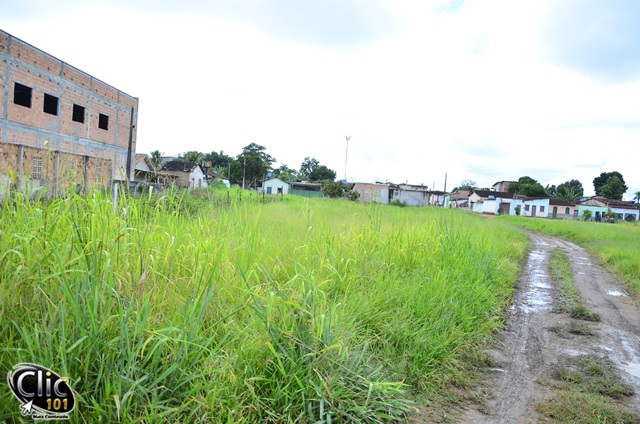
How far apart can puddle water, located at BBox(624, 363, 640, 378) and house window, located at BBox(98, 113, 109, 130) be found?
2885cm

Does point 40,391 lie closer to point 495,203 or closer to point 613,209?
point 495,203

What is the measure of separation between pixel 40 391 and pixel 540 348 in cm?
468

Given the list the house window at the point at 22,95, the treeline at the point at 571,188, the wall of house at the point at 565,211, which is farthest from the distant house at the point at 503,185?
the house window at the point at 22,95

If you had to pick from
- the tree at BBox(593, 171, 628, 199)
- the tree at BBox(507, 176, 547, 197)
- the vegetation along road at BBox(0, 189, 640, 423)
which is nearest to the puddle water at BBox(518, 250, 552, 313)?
the vegetation along road at BBox(0, 189, 640, 423)

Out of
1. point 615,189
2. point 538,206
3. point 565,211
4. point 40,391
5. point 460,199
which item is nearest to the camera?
point 40,391

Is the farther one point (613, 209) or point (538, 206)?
point (613, 209)

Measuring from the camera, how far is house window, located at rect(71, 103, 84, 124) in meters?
24.2

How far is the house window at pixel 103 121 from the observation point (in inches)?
1036

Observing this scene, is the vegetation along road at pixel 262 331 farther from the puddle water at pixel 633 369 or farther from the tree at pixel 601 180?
the tree at pixel 601 180

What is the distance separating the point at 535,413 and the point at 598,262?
11.5 metres

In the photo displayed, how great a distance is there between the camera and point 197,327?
247cm

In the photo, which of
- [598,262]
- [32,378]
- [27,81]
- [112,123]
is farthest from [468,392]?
[112,123]

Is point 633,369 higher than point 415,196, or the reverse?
point 415,196

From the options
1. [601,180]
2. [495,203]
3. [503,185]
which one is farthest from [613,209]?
[601,180]
